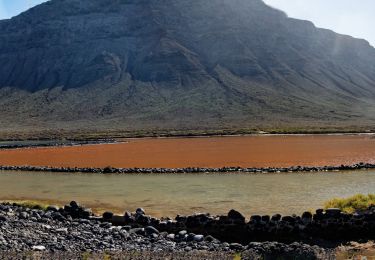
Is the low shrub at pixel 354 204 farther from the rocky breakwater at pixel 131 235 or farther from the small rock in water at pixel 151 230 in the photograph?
the small rock in water at pixel 151 230

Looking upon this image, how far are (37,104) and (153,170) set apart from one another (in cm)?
15473

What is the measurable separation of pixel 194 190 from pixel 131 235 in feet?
47.0

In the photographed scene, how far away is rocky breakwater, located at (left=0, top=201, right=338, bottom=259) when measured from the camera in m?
15.3

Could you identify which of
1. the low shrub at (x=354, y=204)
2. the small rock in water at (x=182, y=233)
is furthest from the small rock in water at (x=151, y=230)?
the low shrub at (x=354, y=204)

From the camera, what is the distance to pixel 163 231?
63.4ft

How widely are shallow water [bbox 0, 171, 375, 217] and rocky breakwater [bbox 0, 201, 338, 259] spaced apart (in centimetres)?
391

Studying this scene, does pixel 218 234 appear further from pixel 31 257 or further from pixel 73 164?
pixel 73 164

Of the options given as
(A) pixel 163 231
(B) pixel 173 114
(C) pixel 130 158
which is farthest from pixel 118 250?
(B) pixel 173 114

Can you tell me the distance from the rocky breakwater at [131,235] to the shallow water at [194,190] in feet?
12.8

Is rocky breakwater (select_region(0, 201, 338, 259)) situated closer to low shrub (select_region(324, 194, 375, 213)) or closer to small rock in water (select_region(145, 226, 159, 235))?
small rock in water (select_region(145, 226, 159, 235))

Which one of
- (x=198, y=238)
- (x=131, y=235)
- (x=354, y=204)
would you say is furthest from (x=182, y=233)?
(x=354, y=204)

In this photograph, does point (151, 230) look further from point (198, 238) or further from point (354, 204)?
point (354, 204)

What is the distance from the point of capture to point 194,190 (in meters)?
32.2

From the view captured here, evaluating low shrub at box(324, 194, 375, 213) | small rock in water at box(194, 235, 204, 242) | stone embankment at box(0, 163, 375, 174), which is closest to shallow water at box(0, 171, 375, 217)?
stone embankment at box(0, 163, 375, 174)
